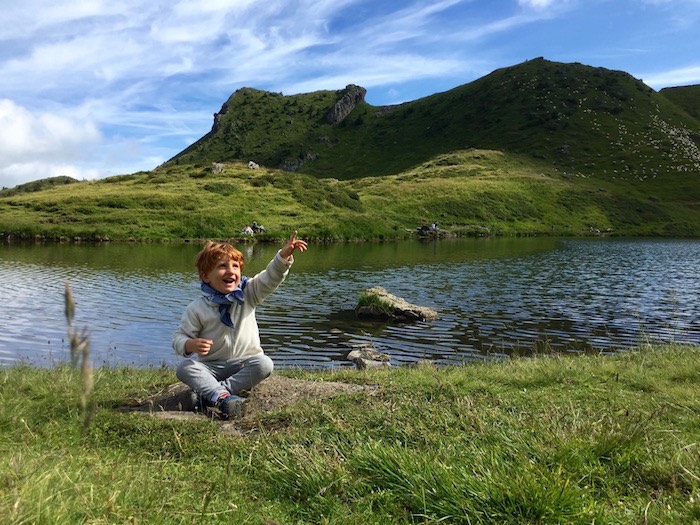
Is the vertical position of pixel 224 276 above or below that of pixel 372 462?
above

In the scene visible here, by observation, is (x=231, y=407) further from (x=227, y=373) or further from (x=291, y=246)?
(x=291, y=246)

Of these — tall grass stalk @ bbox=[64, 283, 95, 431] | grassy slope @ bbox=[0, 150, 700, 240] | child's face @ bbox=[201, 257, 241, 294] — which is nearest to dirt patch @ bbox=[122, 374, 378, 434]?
child's face @ bbox=[201, 257, 241, 294]

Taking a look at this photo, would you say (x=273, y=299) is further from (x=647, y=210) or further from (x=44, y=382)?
(x=647, y=210)

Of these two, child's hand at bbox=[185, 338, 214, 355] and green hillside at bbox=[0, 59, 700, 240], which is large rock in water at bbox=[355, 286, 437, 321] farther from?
green hillside at bbox=[0, 59, 700, 240]

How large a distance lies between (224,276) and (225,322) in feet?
2.38

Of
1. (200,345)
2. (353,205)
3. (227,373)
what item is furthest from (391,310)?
(353,205)

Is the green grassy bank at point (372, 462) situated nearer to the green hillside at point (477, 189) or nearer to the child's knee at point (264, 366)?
the child's knee at point (264, 366)

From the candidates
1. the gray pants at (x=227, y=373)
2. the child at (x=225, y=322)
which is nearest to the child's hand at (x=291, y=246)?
the child at (x=225, y=322)

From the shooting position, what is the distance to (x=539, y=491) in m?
3.85

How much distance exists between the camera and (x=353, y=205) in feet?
286

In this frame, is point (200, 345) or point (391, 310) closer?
point (200, 345)

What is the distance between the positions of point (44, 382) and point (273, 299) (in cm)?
1969

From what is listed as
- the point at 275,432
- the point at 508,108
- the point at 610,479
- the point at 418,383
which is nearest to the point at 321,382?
the point at 418,383

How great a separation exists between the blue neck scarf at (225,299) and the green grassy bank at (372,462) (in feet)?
5.30
